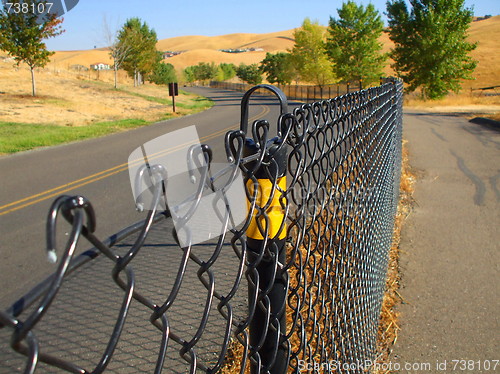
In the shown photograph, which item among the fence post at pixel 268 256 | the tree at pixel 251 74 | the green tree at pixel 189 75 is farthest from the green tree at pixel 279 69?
A: the fence post at pixel 268 256

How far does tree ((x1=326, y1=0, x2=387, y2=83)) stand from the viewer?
1934 inches

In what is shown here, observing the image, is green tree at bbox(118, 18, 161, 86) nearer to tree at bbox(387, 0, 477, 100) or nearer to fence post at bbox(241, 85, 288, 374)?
tree at bbox(387, 0, 477, 100)

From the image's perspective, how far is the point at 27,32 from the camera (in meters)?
24.5

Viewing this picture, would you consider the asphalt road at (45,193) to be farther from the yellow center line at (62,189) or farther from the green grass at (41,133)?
the green grass at (41,133)

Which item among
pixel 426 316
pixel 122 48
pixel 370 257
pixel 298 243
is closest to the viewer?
pixel 298 243

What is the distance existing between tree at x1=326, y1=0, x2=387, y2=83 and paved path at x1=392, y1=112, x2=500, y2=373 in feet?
140

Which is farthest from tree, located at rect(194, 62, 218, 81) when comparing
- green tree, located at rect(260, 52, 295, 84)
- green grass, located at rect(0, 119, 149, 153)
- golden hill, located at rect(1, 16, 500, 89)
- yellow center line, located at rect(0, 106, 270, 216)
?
yellow center line, located at rect(0, 106, 270, 216)

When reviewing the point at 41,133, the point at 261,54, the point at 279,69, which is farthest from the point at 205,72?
the point at 41,133

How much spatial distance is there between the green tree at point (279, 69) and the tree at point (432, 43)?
20.0 meters

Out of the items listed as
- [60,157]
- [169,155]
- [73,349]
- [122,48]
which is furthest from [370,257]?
[122,48]

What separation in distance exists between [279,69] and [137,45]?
98.3 ft

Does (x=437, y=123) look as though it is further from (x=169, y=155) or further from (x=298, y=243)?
(x=298, y=243)

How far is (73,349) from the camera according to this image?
10.7 ft

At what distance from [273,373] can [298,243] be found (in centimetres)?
47
